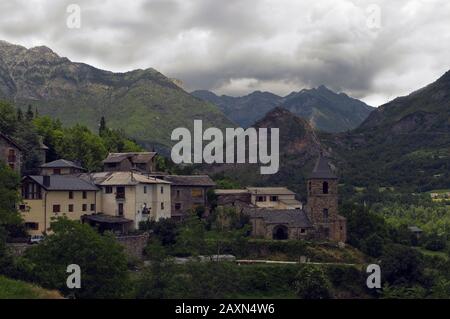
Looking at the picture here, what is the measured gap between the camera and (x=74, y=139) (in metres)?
86.3

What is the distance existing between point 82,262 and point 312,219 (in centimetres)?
3445

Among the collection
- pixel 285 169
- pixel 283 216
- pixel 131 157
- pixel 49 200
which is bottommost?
pixel 283 216

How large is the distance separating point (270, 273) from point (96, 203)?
63.7ft

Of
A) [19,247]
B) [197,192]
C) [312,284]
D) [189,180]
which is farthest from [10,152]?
[312,284]

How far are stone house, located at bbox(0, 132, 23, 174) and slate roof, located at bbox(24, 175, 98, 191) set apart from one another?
462 cm

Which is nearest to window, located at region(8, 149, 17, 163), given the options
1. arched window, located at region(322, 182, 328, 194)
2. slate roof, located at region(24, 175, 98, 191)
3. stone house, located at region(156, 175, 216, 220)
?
slate roof, located at region(24, 175, 98, 191)

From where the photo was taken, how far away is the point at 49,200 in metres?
64.9

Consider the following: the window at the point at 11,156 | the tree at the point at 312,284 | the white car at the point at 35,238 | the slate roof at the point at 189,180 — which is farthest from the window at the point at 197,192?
the white car at the point at 35,238

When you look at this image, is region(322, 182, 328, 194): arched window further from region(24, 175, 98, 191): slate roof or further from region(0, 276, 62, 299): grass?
region(0, 276, 62, 299): grass

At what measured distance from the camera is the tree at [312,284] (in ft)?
202

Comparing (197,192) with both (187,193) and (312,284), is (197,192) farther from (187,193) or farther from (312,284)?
(312,284)

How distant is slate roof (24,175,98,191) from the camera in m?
65.2
